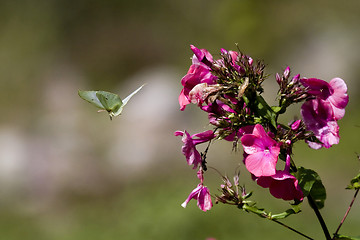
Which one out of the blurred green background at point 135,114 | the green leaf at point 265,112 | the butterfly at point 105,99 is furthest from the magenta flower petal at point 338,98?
the blurred green background at point 135,114

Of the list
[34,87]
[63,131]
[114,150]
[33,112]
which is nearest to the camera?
[114,150]

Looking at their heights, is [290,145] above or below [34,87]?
below

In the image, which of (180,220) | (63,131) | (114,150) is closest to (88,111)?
(63,131)

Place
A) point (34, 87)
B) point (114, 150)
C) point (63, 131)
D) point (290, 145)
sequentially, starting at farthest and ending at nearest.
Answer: point (34, 87) → point (63, 131) → point (114, 150) → point (290, 145)

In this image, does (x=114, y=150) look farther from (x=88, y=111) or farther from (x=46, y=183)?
(x=88, y=111)

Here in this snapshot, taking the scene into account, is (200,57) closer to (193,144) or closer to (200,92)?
(200,92)

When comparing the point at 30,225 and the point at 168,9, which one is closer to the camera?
the point at 30,225
